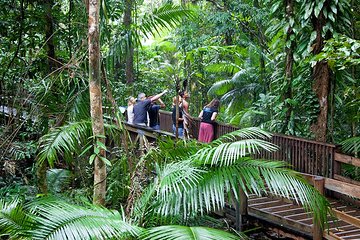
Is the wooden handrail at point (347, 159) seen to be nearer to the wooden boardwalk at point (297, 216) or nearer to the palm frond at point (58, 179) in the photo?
the wooden boardwalk at point (297, 216)

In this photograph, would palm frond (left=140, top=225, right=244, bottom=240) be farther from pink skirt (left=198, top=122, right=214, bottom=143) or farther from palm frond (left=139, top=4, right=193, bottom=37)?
pink skirt (left=198, top=122, right=214, bottom=143)

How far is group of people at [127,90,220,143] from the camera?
710 centimetres

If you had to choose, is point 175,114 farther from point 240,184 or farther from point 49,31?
point 240,184

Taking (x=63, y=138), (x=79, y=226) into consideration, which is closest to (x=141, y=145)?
(x=63, y=138)

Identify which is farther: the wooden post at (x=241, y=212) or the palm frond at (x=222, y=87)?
the palm frond at (x=222, y=87)

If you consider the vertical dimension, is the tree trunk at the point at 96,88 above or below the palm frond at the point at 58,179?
above

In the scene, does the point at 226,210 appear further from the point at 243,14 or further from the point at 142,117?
the point at 243,14

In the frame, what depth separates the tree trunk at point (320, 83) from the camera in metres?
6.18

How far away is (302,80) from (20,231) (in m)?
4.50

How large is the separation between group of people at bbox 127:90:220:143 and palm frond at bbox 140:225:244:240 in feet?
11.4

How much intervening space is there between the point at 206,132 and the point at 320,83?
1.83 meters

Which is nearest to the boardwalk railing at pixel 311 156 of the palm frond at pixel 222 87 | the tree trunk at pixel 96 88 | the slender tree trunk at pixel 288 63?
the slender tree trunk at pixel 288 63

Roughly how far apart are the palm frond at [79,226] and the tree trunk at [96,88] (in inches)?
27.5

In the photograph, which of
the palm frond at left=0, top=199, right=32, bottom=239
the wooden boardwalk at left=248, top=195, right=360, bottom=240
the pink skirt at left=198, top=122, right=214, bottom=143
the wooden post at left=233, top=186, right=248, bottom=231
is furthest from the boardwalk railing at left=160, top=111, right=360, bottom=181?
the palm frond at left=0, top=199, right=32, bottom=239
